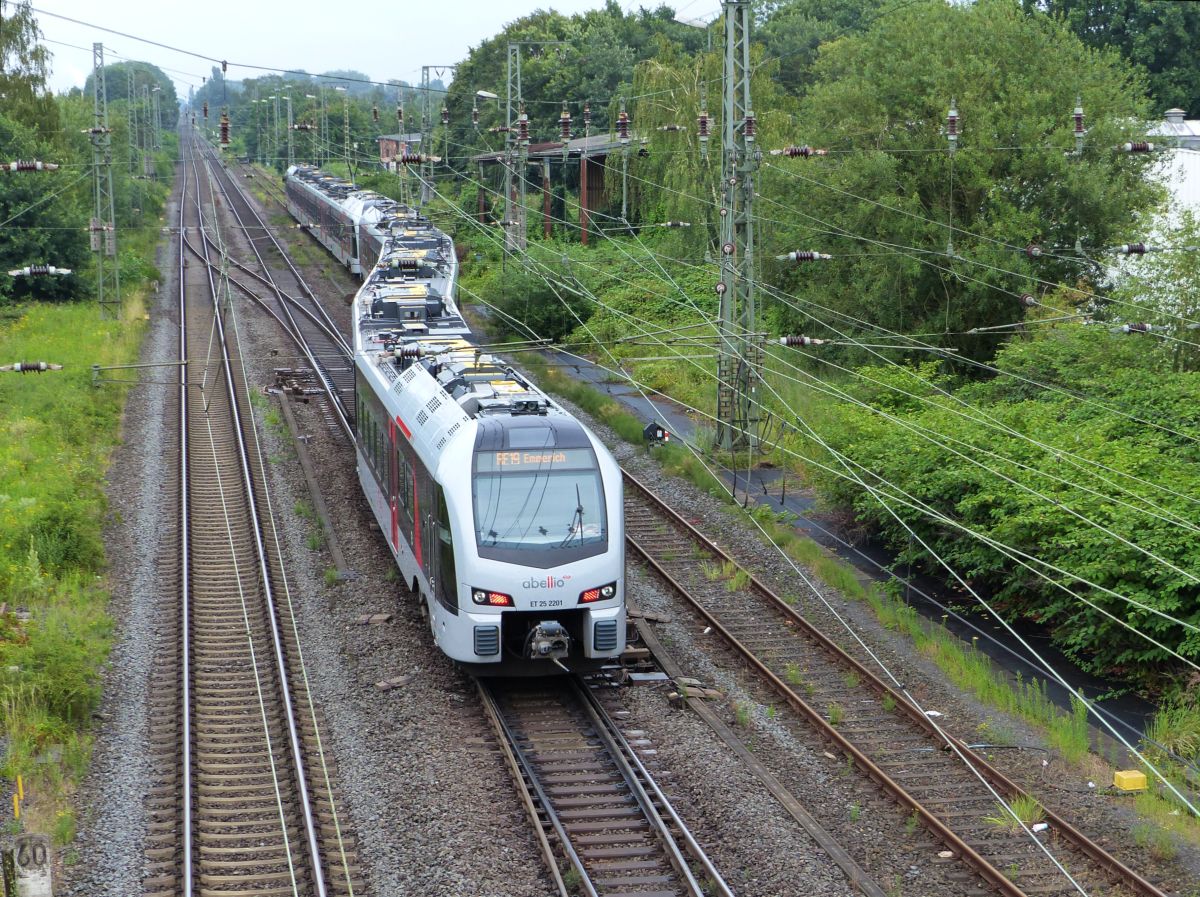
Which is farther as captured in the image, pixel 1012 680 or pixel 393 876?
pixel 1012 680

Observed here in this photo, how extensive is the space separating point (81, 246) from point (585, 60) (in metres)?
34.9

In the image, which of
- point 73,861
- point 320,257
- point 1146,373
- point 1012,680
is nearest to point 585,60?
point 320,257

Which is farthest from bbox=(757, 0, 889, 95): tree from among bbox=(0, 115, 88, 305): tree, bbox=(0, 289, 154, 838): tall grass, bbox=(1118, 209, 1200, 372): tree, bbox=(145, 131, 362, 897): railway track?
bbox=(145, 131, 362, 897): railway track

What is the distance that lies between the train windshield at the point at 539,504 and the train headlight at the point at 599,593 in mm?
402

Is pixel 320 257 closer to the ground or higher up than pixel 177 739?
higher up

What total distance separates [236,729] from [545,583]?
12.5 ft

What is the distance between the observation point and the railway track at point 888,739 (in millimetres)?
11438

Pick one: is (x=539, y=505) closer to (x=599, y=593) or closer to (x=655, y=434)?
(x=599, y=593)

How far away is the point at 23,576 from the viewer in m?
18.5

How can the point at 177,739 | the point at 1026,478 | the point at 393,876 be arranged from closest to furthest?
the point at 393,876 → the point at 177,739 → the point at 1026,478

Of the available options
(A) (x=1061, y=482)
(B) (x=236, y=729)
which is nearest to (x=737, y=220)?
(A) (x=1061, y=482)

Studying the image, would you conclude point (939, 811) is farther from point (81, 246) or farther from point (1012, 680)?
point (81, 246)

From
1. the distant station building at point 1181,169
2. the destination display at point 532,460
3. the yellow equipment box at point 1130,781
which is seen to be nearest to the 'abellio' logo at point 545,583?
the destination display at point 532,460

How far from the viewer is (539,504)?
14750 millimetres
